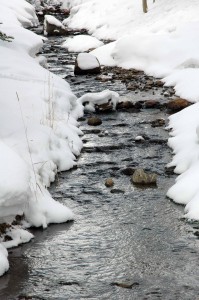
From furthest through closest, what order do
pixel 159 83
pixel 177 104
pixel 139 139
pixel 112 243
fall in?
pixel 159 83 < pixel 177 104 < pixel 139 139 < pixel 112 243

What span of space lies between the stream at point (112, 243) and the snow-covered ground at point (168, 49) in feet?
1.11

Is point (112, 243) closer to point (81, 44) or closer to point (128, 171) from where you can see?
point (128, 171)

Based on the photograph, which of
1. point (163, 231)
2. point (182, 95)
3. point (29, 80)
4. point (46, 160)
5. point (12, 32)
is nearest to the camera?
point (163, 231)

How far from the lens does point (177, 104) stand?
13352mm

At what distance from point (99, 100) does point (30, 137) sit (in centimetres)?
427

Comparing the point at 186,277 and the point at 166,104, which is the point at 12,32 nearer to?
the point at 166,104

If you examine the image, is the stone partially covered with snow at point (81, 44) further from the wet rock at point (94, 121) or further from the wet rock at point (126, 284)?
the wet rock at point (126, 284)

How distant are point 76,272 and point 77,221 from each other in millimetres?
1375

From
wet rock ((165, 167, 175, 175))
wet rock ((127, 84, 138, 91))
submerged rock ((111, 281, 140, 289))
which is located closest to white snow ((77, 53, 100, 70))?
wet rock ((127, 84, 138, 91))

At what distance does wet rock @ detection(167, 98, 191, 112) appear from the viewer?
13.3 meters

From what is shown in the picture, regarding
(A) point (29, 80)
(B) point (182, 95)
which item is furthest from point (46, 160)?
(B) point (182, 95)

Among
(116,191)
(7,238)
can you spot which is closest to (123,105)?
(116,191)

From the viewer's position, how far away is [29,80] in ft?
43.9

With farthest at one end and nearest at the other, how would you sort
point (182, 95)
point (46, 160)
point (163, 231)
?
point (182, 95), point (46, 160), point (163, 231)
